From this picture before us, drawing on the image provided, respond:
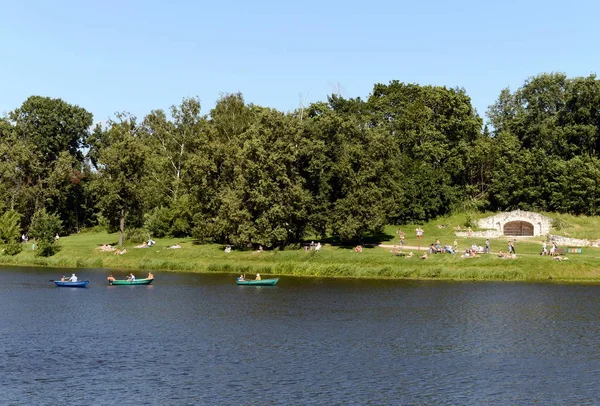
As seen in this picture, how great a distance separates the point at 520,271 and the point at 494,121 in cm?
8646

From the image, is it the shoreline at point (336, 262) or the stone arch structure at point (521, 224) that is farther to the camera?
the stone arch structure at point (521, 224)

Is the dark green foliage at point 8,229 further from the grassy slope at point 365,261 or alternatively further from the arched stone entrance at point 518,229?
the arched stone entrance at point 518,229

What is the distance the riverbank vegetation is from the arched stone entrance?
4.69 m

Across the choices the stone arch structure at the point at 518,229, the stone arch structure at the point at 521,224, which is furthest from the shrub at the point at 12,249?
the stone arch structure at the point at 518,229

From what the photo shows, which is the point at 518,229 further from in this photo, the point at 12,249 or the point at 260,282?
the point at 12,249

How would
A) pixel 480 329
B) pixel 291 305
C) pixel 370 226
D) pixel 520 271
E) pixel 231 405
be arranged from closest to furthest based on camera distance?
pixel 231 405 < pixel 480 329 < pixel 291 305 < pixel 520 271 < pixel 370 226

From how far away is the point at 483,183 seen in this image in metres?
146

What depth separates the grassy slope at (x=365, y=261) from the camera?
87.9 m

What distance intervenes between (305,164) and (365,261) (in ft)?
72.4

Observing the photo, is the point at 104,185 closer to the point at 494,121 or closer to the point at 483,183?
the point at 483,183

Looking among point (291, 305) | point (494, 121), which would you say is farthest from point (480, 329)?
point (494, 121)

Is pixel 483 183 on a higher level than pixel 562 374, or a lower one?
higher

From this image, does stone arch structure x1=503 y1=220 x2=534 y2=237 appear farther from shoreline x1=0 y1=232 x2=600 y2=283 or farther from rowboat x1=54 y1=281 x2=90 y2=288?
rowboat x1=54 y1=281 x2=90 y2=288

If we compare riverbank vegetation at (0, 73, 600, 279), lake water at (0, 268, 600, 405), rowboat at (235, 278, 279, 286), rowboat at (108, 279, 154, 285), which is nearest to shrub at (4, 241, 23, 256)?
riverbank vegetation at (0, 73, 600, 279)
